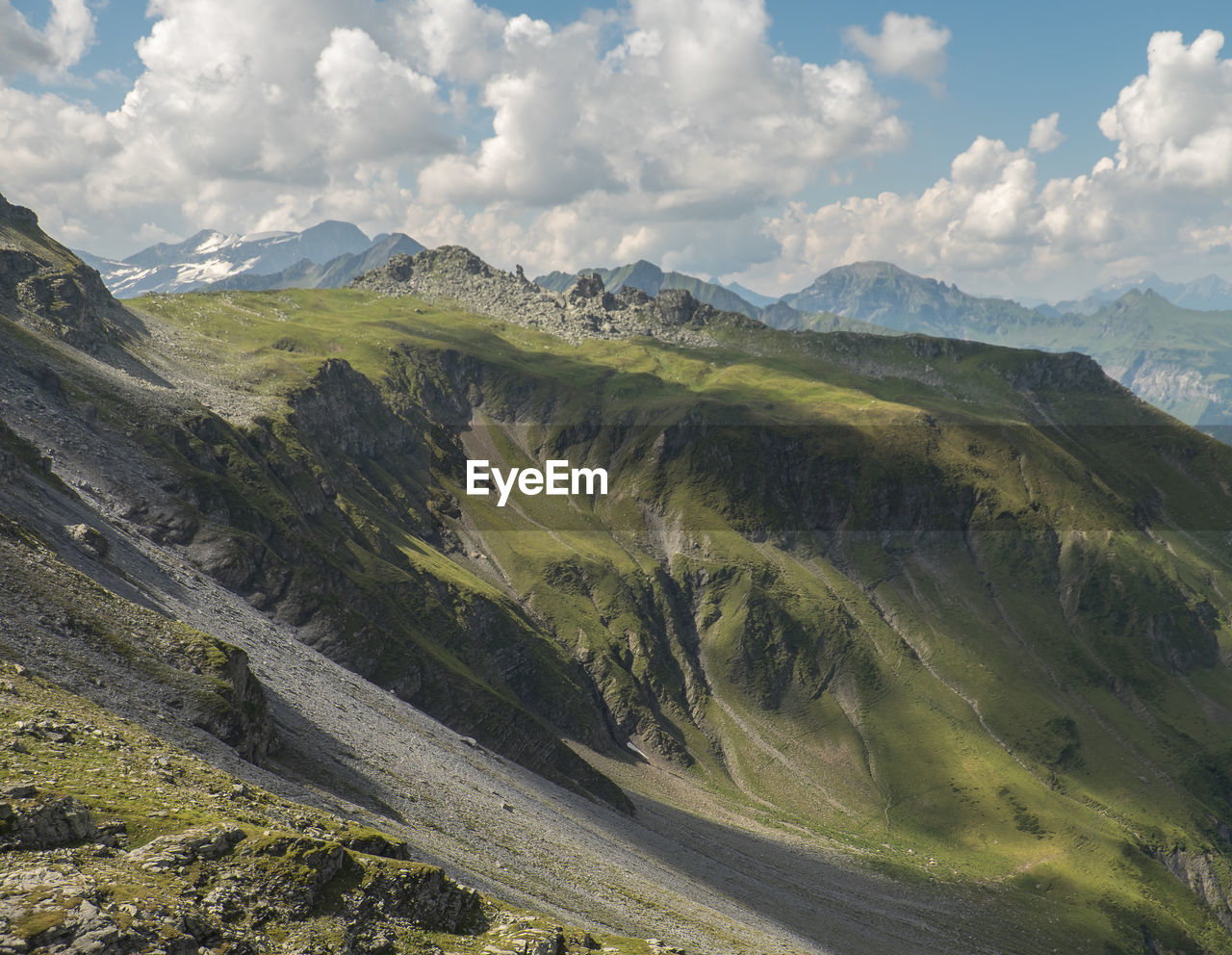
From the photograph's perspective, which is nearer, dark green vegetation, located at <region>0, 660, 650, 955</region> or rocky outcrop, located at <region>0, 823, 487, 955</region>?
rocky outcrop, located at <region>0, 823, 487, 955</region>

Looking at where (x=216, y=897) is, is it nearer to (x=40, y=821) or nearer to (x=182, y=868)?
(x=182, y=868)

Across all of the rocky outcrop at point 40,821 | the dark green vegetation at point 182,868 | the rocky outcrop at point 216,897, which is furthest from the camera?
the rocky outcrop at point 40,821

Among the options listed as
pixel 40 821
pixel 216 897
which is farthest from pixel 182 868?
pixel 40 821

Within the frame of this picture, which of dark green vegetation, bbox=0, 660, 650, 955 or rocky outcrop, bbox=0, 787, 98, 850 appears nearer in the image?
dark green vegetation, bbox=0, 660, 650, 955

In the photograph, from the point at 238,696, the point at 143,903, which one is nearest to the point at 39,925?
the point at 143,903

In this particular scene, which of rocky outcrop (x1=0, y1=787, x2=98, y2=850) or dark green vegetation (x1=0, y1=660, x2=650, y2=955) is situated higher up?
rocky outcrop (x1=0, y1=787, x2=98, y2=850)

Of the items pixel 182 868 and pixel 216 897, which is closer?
pixel 216 897

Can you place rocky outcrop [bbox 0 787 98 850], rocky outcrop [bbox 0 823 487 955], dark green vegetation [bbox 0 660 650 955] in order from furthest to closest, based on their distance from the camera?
rocky outcrop [bbox 0 787 98 850] < dark green vegetation [bbox 0 660 650 955] < rocky outcrop [bbox 0 823 487 955]

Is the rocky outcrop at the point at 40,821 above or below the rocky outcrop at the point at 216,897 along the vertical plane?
above

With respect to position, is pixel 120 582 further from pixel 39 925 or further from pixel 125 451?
pixel 39 925

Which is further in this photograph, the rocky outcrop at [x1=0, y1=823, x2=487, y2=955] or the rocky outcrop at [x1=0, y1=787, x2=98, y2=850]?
the rocky outcrop at [x1=0, y1=787, x2=98, y2=850]

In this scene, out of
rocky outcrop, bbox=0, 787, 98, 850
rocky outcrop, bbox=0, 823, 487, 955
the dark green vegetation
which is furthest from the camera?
rocky outcrop, bbox=0, 787, 98, 850

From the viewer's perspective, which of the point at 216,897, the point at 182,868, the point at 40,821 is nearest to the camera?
the point at 40,821
